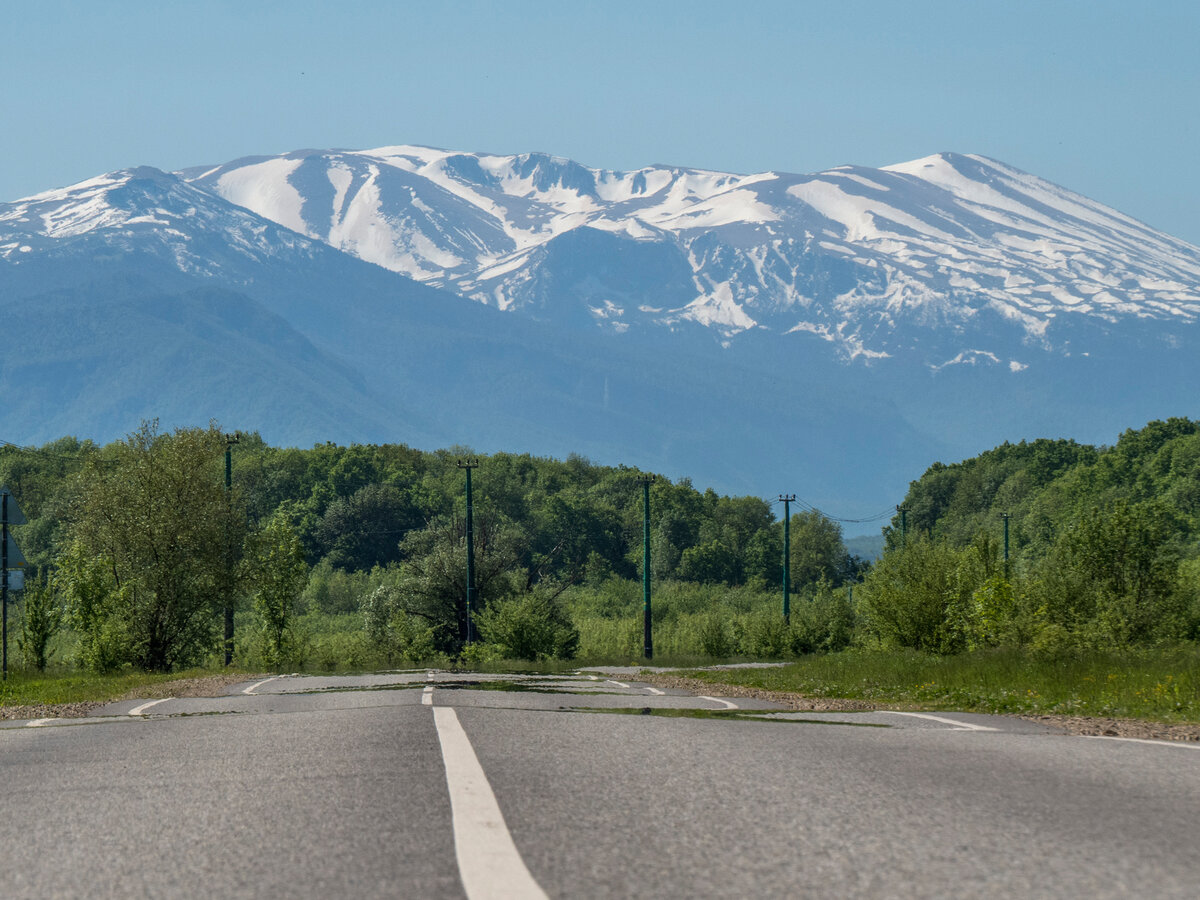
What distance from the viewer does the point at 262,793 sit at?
727 centimetres

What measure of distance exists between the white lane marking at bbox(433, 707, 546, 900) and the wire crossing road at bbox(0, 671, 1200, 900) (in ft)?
0.05

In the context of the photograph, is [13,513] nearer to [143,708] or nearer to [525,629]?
[143,708]

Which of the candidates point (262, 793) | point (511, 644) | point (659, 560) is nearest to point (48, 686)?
point (262, 793)

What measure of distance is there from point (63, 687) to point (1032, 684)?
56.0 feet

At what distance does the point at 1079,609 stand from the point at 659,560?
105m

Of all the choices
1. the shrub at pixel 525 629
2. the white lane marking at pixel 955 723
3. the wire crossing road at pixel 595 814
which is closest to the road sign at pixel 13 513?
the wire crossing road at pixel 595 814

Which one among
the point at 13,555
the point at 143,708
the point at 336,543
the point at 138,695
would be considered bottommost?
the point at 138,695

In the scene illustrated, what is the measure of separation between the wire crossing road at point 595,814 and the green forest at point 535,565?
16.1 metres

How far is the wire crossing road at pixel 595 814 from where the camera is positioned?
4.97m

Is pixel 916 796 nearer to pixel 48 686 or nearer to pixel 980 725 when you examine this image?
pixel 980 725

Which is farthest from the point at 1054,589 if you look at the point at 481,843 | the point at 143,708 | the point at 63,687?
the point at 481,843

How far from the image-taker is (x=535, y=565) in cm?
13588

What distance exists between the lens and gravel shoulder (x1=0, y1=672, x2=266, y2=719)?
17.8m

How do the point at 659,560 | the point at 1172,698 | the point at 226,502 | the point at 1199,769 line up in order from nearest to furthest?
the point at 1199,769 → the point at 1172,698 → the point at 226,502 → the point at 659,560
